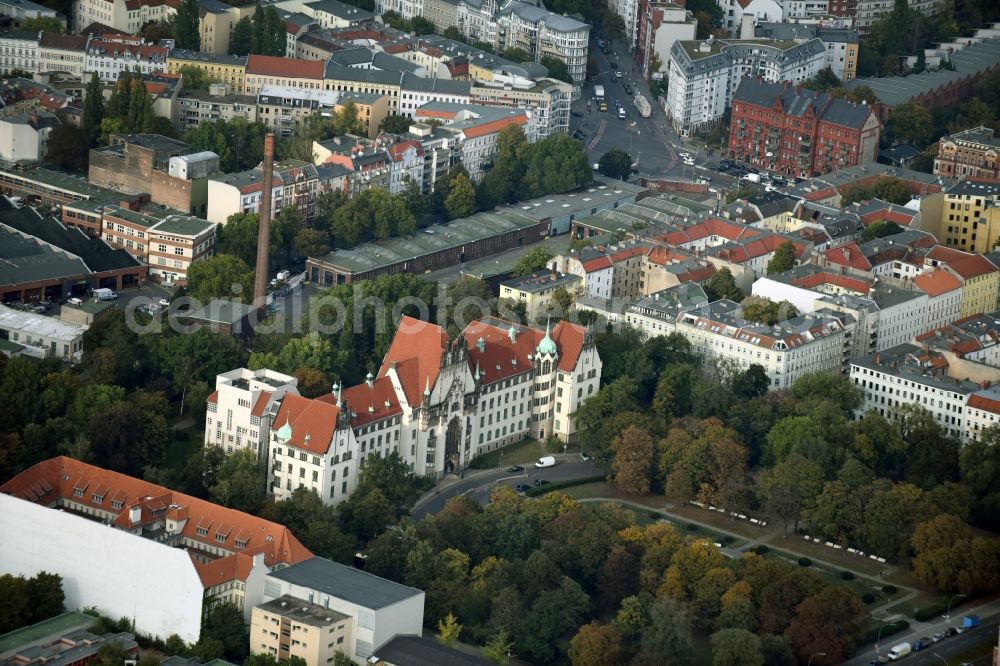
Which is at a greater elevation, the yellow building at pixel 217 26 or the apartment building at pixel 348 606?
the yellow building at pixel 217 26

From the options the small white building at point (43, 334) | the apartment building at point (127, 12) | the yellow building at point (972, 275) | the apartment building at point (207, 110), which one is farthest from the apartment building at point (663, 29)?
the small white building at point (43, 334)

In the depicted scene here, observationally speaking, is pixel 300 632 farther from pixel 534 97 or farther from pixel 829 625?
pixel 534 97

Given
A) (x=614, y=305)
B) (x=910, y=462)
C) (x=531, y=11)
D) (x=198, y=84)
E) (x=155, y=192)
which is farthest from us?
(x=531, y=11)

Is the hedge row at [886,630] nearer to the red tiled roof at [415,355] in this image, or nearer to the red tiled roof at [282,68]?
the red tiled roof at [415,355]

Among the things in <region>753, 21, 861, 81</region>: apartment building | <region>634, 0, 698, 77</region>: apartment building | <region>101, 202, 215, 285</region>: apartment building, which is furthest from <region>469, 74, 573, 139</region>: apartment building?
<region>101, 202, 215, 285</region>: apartment building

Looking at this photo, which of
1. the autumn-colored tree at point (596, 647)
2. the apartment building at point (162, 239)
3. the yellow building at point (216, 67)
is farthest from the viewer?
the yellow building at point (216, 67)

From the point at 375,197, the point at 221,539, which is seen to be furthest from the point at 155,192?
the point at 221,539

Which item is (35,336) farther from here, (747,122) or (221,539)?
(747,122)
